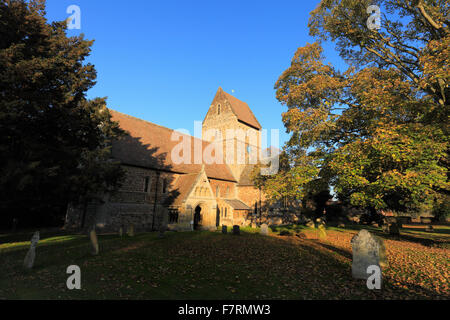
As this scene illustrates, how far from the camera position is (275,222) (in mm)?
33531

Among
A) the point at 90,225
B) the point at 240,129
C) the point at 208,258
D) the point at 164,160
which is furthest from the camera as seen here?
the point at 240,129

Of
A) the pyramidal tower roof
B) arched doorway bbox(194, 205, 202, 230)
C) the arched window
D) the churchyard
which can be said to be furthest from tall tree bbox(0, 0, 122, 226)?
the pyramidal tower roof

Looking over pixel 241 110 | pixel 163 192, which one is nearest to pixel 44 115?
pixel 163 192

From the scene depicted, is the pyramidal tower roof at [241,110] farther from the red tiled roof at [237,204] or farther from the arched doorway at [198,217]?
the arched doorway at [198,217]

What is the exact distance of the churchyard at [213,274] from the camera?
6.64 meters

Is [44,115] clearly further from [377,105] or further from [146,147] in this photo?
[377,105]

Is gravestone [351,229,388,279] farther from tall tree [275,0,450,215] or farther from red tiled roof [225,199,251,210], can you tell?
red tiled roof [225,199,251,210]

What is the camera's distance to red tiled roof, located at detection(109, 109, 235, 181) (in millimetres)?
22425

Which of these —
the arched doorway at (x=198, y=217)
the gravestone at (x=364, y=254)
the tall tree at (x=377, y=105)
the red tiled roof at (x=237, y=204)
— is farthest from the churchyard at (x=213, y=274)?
the red tiled roof at (x=237, y=204)

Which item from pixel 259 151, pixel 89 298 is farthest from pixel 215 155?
pixel 89 298

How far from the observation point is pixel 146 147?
2489 cm

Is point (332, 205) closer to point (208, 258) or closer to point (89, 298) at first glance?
point (208, 258)

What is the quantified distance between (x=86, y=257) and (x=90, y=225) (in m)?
11.2

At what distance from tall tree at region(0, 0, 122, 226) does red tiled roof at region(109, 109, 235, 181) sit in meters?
4.47
